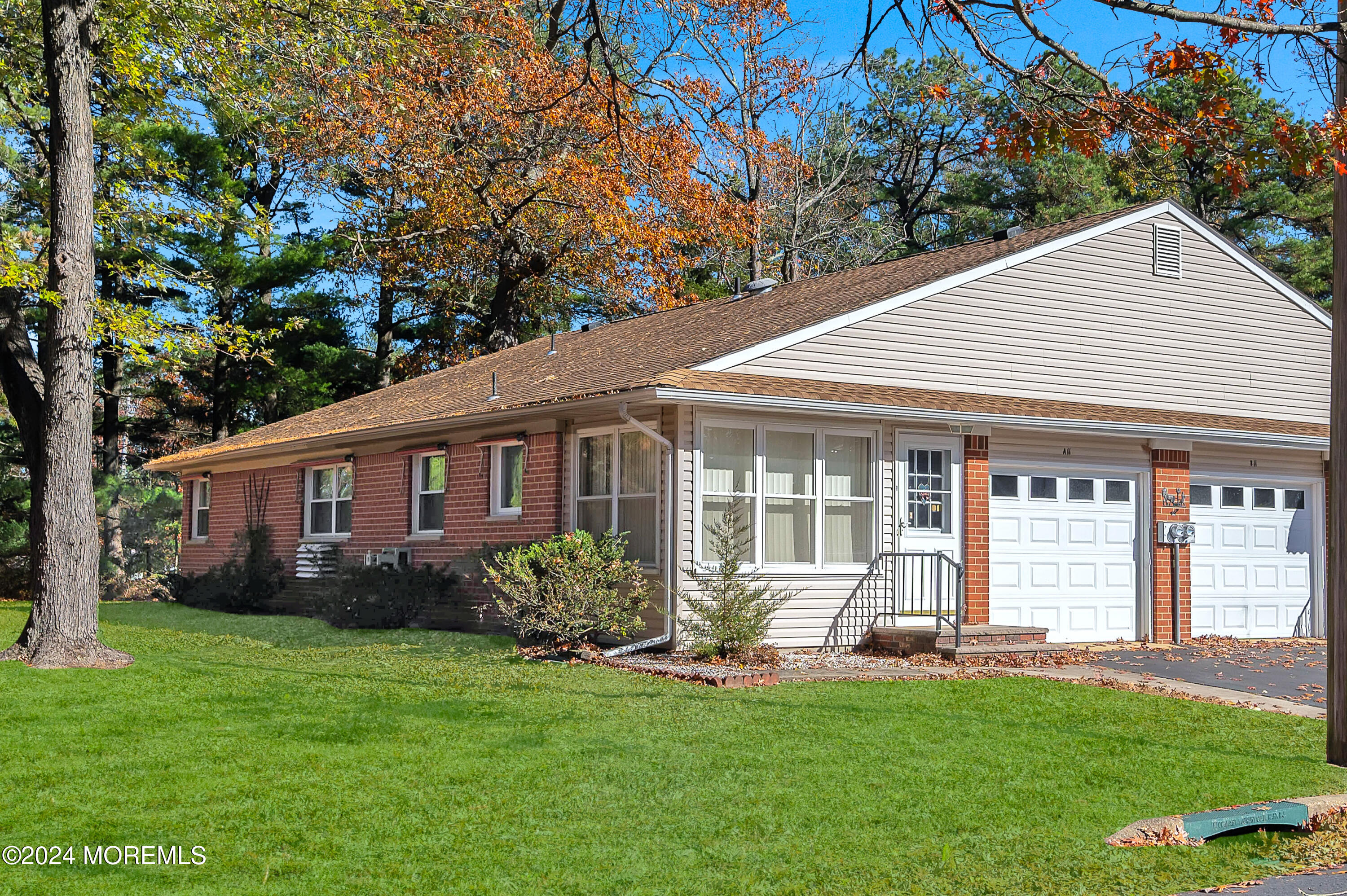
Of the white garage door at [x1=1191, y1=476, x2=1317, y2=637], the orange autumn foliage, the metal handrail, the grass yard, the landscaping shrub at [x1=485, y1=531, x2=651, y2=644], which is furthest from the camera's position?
the orange autumn foliage

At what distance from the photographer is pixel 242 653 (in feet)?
44.4

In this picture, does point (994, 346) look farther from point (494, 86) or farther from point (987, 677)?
point (494, 86)

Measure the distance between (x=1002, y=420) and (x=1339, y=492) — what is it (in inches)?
292

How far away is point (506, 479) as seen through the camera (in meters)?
16.7

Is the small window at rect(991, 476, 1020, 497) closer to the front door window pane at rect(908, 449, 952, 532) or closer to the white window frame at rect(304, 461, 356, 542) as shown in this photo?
the front door window pane at rect(908, 449, 952, 532)

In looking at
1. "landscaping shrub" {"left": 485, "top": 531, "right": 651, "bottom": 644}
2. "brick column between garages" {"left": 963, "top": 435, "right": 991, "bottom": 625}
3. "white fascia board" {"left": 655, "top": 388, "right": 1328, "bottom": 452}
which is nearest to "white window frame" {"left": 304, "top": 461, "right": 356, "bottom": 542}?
"landscaping shrub" {"left": 485, "top": 531, "right": 651, "bottom": 644}

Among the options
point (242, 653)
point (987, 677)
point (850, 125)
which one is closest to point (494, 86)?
point (850, 125)

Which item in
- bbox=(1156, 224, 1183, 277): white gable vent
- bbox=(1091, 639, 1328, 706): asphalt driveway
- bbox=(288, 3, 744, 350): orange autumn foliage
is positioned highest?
bbox=(288, 3, 744, 350): orange autumn foliage

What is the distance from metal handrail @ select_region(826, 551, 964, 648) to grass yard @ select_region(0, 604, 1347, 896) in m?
3.10

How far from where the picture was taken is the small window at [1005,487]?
15.4 metres

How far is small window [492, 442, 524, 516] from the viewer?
16.4 meters

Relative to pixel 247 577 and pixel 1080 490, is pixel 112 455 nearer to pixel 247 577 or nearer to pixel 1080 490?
pixel 247 577

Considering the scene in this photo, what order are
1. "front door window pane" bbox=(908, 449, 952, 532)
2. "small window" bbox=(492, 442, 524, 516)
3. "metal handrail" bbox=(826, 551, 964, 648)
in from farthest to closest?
"small window" bbox=(492, 442, 524, 516)
"front door window pane" bbox=(908, 449, 952, 532)
"metal handrail" bbox=(826, 551, 964, 648)

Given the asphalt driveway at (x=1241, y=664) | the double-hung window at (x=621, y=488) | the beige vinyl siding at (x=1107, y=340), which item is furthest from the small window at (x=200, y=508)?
the asphalt driveway at (x=1241, y=664)
